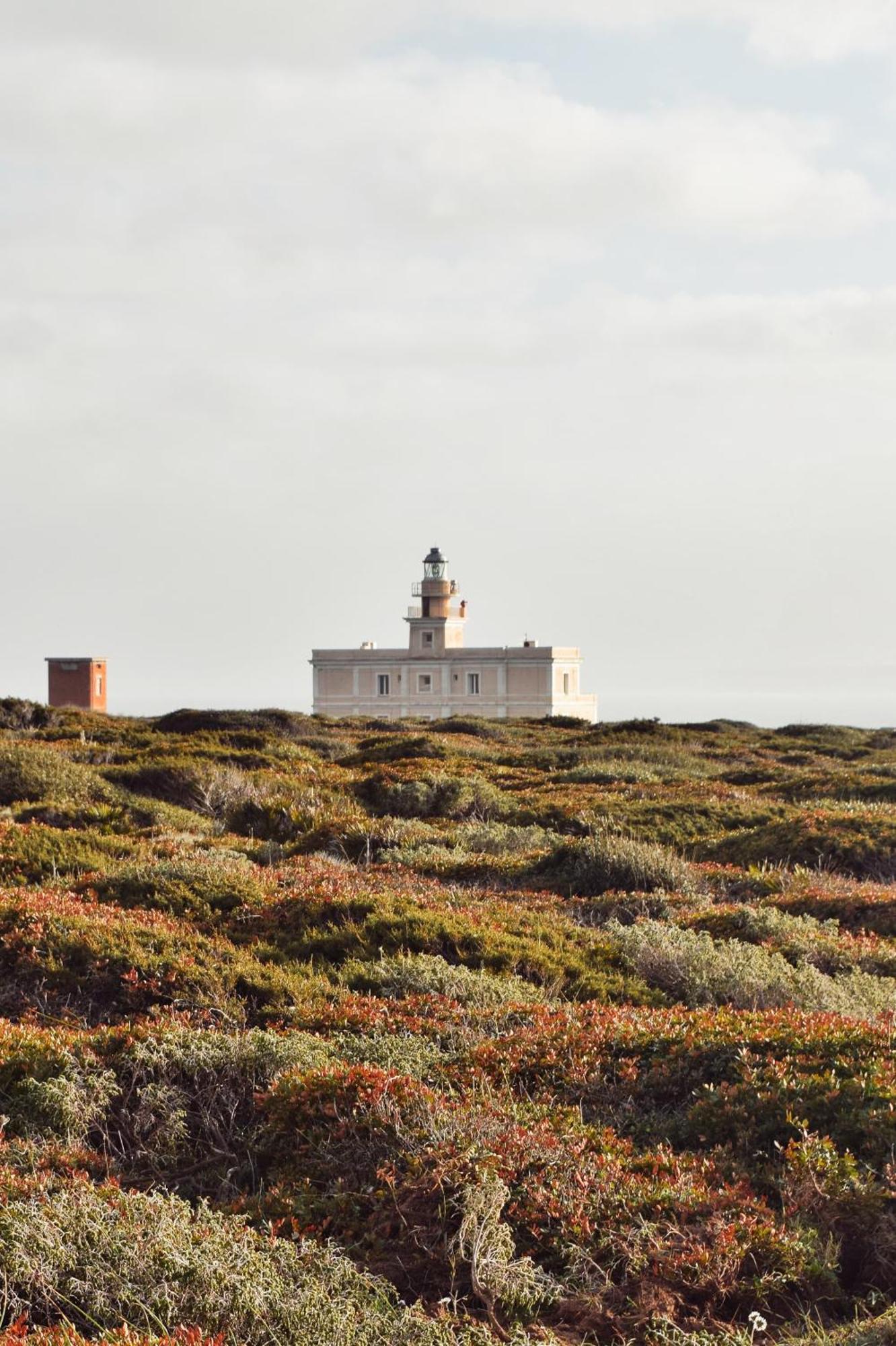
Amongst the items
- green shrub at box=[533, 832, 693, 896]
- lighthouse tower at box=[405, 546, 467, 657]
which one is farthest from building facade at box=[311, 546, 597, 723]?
green shrub at box=[533, 832, 693, 896]

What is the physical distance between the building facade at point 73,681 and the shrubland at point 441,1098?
5415 cm

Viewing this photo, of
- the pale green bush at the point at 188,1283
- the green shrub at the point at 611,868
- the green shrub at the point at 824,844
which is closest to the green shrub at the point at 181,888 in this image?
the green shrub at the point at 611,868

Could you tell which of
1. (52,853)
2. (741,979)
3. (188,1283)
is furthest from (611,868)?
(188,1283)

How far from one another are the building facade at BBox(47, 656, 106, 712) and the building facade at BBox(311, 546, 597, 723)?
25.8 metres

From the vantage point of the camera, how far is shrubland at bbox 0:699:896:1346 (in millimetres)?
4281

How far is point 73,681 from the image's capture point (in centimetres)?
6531

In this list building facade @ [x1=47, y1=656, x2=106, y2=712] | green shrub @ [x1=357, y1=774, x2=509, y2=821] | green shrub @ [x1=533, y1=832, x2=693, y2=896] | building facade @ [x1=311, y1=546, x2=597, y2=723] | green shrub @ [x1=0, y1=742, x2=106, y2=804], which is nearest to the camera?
green shrub @ [x1=533, y1=832, x2=693, y2=896]

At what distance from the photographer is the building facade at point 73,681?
213ft

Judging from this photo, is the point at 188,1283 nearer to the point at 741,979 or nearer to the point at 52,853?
the point at 741,979

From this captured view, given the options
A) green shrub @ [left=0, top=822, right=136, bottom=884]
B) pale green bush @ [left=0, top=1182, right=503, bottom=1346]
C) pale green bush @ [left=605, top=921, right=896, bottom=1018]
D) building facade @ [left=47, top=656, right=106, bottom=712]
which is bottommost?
pale green bush @ [left=0, top=1182, right=503, bottom=1346]

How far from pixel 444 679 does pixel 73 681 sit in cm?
A: 3129

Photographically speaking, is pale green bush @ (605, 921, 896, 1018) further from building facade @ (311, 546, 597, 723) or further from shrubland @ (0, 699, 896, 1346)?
building facade @ (311, 546, 597, 723)

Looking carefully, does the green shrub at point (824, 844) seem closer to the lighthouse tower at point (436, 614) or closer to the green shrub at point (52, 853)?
the green shrub at point (52, 853)

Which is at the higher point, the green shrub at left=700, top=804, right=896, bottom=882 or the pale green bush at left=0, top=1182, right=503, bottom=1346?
the green shrub at left=700, top=804, right=896, bottom=882
